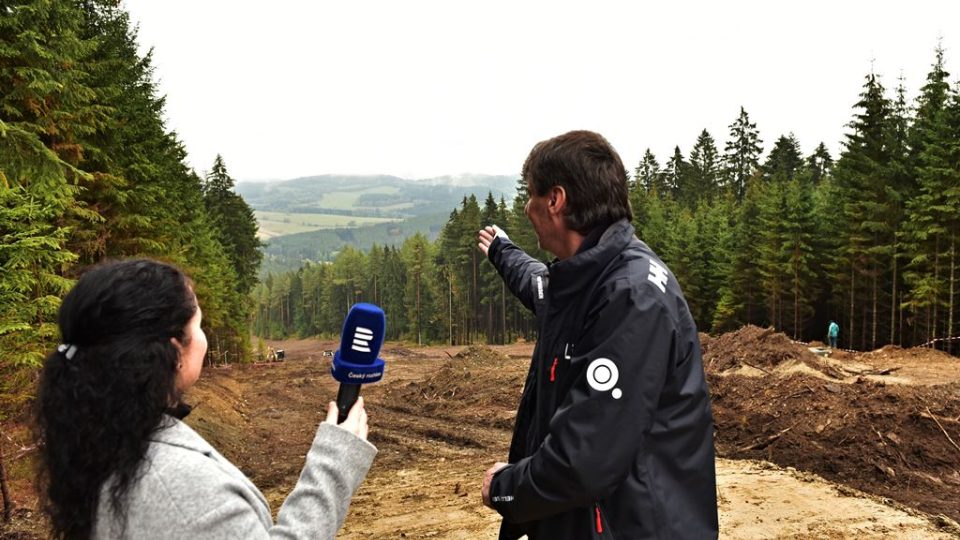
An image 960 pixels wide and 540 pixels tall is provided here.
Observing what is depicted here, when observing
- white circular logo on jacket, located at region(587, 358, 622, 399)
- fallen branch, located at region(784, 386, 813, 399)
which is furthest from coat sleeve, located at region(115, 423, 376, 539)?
fallen branch, located at region(784, 386, 813, 399)

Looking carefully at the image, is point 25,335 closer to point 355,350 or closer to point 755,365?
point 355,350

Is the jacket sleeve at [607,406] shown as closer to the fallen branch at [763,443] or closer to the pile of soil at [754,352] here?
the fallen branch at [763,443]

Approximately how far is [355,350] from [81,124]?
16.1 m

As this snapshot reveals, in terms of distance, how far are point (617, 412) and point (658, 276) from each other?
1.81 ft

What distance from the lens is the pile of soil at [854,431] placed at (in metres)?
10.2

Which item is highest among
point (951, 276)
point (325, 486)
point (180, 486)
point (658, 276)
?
point (658, 276)

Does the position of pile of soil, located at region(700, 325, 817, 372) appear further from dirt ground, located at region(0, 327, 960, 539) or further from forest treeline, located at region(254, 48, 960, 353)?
forest treeline, located at region(254, 48, 960, 353)

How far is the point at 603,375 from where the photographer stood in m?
2.19

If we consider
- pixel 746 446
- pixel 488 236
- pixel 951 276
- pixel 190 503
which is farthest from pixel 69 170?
pixel 951 276

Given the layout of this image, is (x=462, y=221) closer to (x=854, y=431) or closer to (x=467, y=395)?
(x=467, y=395)


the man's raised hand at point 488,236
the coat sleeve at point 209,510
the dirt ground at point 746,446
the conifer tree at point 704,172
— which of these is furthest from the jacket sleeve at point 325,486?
the conifer tree at point 704,172

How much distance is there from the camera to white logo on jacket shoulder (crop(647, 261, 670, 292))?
233cm

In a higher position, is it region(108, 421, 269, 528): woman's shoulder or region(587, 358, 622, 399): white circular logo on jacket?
region(587, 358, 622, 399): white circular logo on jacket

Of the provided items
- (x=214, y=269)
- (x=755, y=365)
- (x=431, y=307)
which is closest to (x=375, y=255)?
(x=431, y=307)
